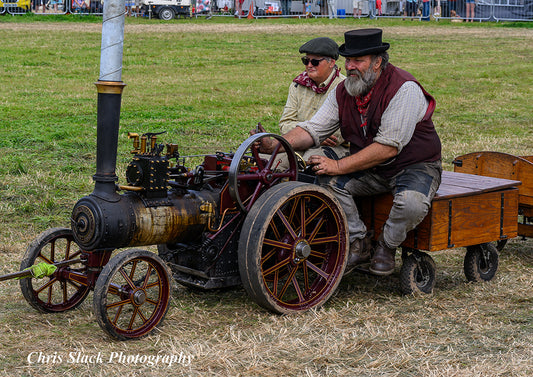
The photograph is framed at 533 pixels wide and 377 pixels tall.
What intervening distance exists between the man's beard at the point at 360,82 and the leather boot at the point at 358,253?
1.07 metres

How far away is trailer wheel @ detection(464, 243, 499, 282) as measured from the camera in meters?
6.07

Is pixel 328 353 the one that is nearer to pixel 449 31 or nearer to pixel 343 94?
pixel 343 94

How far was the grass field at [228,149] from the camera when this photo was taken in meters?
4.41

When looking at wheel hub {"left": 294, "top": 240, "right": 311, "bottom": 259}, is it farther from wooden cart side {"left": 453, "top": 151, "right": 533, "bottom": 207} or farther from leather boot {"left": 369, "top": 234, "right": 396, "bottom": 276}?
wooden cart side {"left": 453, "top": 151, "right": 533, "bottom": 207}

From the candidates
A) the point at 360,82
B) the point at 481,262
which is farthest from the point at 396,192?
the point at 481,262

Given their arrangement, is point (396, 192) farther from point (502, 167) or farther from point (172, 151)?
point (502, 167)

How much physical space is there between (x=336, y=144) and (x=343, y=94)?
711 mm

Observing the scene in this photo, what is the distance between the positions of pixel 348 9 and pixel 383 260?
3298 centimetres

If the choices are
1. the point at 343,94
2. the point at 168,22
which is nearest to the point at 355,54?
the point at 343,94

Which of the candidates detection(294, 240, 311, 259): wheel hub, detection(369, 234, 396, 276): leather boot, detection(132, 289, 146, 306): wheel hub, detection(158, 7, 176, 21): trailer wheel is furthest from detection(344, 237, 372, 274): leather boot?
detection(158, 7, 176, 21): trailer wheel

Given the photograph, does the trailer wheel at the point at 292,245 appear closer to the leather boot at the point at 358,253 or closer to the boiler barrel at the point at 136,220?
the leather boot at the point at 358,253

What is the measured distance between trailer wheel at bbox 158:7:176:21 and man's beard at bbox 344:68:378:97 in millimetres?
30806

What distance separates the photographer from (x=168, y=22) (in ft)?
110

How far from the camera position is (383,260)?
5.60m
